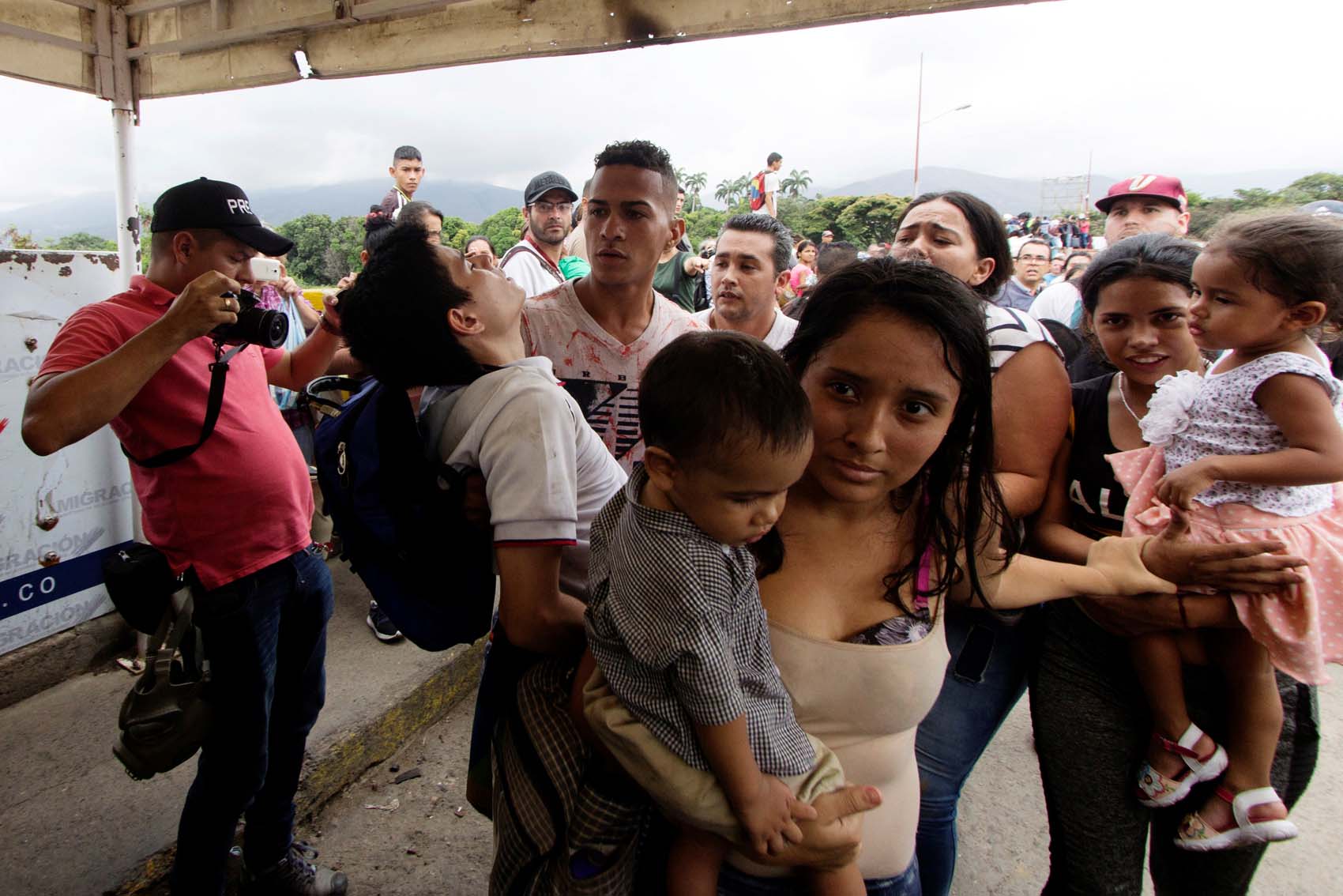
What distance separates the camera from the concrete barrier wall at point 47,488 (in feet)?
9.36

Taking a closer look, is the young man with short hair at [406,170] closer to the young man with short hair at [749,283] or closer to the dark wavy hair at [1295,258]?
the young man with short hair at [749,283]

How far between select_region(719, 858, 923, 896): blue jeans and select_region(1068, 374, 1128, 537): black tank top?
0.99m

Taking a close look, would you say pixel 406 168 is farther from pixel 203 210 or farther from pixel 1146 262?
pixel 1146 262

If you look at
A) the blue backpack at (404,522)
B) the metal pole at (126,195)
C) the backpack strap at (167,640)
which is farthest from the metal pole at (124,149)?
the blue backpack at (404,522)

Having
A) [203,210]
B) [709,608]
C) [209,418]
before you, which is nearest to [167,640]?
[209,418]

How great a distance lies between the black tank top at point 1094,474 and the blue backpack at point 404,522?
144 cm

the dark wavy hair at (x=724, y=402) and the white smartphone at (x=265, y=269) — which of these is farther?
the white smartphone at (x=265, y=269)

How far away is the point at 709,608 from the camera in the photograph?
1.02 meters

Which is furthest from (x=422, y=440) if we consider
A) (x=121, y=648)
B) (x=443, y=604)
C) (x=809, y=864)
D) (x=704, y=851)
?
(x=121, y=648)

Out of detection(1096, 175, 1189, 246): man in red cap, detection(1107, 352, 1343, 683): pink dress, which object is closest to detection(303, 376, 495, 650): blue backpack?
detection(1107, 352, 1343, 683): pink dress

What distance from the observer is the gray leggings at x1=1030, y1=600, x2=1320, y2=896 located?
5.41 ft

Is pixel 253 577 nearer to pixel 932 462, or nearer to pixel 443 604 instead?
pixel 443 604

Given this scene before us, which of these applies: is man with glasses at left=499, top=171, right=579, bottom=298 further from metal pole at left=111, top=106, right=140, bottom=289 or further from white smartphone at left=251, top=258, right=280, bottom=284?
white smartphone at left=251, top=258, right=280, bottom=284

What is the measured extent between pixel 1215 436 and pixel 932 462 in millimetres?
745
